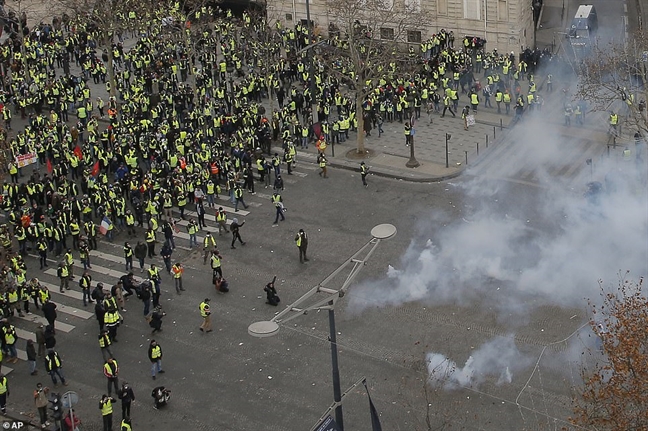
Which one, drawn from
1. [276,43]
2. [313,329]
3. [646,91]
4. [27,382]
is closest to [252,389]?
[313,329]

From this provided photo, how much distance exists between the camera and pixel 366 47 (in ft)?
181

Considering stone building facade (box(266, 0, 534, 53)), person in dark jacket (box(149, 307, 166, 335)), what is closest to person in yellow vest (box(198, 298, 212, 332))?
person in dark jacket (box(149, 307, 166, 335))

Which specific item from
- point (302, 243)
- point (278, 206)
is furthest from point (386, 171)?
point (302, 243)

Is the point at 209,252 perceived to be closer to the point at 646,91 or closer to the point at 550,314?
the point at 550,314

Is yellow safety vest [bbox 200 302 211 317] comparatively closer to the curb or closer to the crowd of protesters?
the crowd of protesters

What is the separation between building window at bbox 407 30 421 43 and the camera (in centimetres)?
6128

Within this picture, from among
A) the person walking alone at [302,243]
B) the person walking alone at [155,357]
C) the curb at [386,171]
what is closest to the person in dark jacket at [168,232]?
the person walking alone at [302,243]

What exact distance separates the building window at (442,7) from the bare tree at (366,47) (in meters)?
1.01

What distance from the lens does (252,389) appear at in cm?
3209

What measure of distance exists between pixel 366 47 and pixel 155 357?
26.6m

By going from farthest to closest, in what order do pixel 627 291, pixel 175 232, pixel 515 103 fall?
1. pixel 515 103
2. pixel 175 232
3. pixel 627 291

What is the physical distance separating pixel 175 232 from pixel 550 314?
570 inches

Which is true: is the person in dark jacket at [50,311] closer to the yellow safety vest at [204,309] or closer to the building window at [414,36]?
the yellow safety vest at [204,309]

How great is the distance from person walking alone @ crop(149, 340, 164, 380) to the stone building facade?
2939 cm
